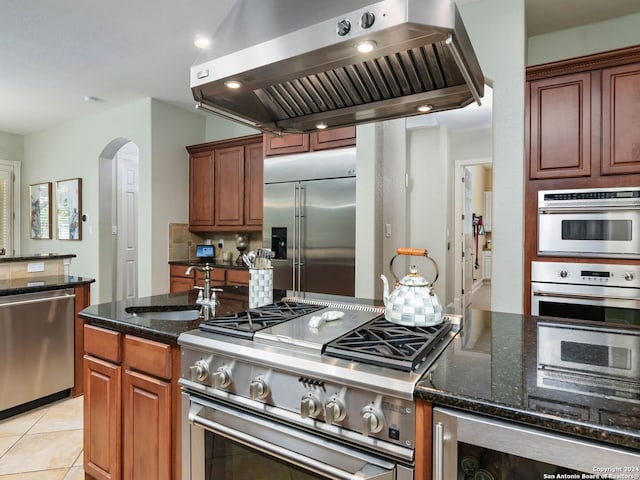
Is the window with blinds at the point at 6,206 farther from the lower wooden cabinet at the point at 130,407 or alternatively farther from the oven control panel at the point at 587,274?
the oven control panel at the point at 587,274

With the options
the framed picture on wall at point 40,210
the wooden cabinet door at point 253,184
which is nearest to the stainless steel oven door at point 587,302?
the wooden cabinet door at point 253,184

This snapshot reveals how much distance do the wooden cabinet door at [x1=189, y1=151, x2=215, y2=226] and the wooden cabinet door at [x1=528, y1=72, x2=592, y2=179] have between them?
134 inches

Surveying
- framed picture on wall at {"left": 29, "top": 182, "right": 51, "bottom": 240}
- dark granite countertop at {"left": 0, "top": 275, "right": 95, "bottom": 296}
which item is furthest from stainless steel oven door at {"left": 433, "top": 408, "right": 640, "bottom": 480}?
framed picture on wall at {"left": 29, "top": 182, "right": 51, "bottom": 240}

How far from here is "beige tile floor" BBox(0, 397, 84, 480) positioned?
2.04 m

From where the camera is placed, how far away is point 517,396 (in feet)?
2.67

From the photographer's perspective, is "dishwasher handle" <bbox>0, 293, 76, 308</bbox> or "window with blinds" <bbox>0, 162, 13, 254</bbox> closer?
"dishwasher handle" <bbox>0, 293, 76, 308</bbox>

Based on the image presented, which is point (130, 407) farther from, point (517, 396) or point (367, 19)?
point (367, 19)

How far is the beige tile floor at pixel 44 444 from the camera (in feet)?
6.70

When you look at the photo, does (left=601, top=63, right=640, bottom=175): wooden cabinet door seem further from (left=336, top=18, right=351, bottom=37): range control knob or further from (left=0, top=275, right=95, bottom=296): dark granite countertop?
(left=0, top=275, right=95, bottom=296): dark granite countertop

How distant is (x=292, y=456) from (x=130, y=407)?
0.84m

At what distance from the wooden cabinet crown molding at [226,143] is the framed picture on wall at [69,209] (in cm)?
179

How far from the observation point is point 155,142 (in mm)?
4348

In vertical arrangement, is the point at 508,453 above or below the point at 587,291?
below

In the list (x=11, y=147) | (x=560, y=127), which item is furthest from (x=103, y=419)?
(x=11, y=147)
